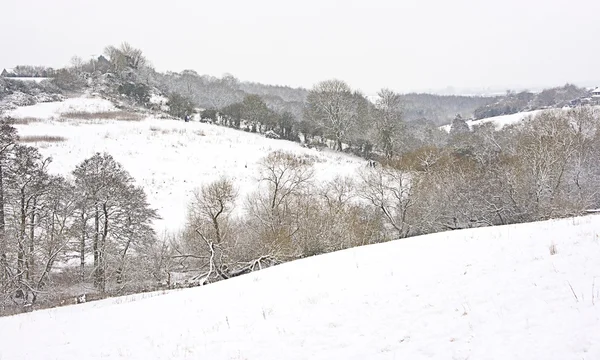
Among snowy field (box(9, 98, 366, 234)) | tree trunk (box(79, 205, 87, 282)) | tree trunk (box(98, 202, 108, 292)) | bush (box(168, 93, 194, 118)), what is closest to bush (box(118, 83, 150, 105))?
bush (box(168, 93, 194, 118))

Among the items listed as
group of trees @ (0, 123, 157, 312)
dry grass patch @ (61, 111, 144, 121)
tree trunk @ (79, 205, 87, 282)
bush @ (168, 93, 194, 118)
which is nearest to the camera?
group of trees @ (0, 123, 157, 312)

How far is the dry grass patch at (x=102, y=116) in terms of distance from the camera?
5066 centimetres

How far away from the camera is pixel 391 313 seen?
714 cm

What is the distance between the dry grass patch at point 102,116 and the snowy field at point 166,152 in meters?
1.57

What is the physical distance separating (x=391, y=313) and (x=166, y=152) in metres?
35.8

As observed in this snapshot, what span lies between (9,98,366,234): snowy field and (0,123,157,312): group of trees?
373 cm

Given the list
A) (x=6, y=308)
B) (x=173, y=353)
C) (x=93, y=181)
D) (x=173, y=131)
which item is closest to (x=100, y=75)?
(x=173, y=131)

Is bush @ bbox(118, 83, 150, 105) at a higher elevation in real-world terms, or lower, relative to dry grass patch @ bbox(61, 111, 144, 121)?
higher

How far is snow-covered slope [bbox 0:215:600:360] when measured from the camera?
550cm

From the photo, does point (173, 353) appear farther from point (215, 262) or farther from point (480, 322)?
point (215, 262)

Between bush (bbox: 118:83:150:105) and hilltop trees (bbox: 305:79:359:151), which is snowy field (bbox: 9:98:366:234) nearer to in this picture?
hilltop trees (bbox: 305:79:359:151)

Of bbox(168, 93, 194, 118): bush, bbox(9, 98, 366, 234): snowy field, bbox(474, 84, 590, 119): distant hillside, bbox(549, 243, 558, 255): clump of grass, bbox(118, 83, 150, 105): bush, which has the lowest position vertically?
bbox(9, 98, 366, 234): snowy field

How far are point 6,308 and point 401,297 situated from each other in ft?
63.7

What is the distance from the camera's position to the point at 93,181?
74.5ft
